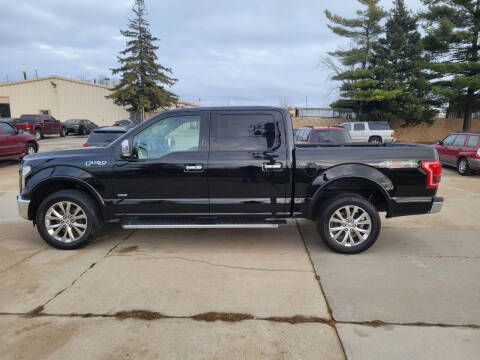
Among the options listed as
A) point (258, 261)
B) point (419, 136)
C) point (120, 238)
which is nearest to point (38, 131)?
point (120, 238)

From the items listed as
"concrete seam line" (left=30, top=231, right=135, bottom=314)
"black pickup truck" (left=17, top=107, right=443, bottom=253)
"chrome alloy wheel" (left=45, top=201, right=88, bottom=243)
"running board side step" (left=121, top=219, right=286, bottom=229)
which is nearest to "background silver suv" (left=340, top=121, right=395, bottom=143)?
"black pickup truck" (left=17, top=107, right=443, bottom=253)

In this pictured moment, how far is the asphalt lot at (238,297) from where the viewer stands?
2604 millimetres

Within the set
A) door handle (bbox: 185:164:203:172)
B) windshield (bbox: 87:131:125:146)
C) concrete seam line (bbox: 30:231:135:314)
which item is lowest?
concrete seam line (bbox: 30:231:135:314)

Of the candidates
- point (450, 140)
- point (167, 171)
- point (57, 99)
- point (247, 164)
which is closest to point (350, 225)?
point (247, 164)

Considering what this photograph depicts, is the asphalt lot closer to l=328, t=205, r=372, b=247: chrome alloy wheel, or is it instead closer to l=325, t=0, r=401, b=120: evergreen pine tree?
l=328, t=205, r=372, b=247: chrome alloy wheel

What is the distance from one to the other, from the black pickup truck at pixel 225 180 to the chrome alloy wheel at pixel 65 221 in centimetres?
1

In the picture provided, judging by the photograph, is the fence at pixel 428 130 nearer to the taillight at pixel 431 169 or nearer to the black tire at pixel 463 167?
the black tire at pixel 463 167

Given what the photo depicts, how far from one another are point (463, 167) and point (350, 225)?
926 centimetres

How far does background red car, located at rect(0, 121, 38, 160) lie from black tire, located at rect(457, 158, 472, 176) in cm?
1592

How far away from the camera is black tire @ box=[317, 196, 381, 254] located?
4320mm

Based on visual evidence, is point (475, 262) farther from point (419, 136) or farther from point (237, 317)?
point (419, 136)

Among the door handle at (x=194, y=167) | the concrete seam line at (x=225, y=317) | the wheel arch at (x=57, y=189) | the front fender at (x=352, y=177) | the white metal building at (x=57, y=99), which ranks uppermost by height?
the white metal building at (x=57, y=99)

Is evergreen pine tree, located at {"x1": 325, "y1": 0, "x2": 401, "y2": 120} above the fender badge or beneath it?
above

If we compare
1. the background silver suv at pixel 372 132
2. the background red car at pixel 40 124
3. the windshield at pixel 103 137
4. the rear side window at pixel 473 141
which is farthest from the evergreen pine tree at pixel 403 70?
the background red car at pixel 40 124
